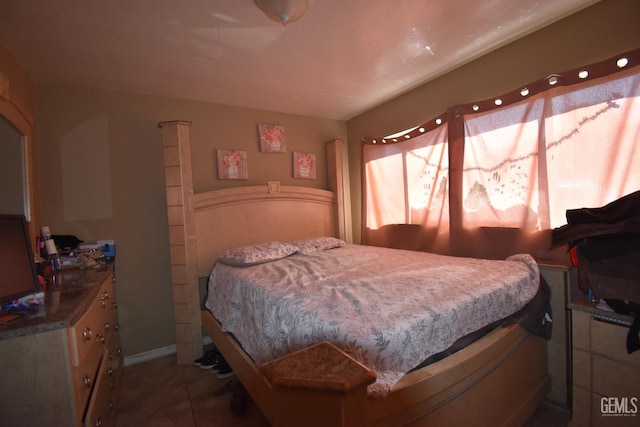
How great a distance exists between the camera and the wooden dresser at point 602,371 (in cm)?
137

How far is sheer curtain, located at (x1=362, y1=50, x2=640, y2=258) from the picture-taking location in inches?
65.9

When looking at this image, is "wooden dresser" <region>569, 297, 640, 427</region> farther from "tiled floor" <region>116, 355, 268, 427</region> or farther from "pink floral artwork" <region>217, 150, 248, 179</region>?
"pink floral artwork" <region>217, 150, 248, 179</region>

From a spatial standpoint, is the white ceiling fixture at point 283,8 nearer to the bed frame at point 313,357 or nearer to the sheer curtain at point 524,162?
the bed frame at point 313,357

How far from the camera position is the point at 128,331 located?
2562 mm

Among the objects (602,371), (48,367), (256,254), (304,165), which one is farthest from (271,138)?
(602,371)

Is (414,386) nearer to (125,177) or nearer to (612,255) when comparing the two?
(612,255)

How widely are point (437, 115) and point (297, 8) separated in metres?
1.73

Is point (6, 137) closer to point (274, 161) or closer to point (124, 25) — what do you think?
point (124, 25)

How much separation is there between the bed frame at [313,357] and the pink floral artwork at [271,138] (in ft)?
1.47

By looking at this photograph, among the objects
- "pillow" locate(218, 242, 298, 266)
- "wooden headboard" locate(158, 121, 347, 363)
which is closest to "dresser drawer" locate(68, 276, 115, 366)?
"wooden headboard" locate(158, 121, 347, 363)

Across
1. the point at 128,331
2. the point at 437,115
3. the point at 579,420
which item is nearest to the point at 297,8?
the point at 437,115

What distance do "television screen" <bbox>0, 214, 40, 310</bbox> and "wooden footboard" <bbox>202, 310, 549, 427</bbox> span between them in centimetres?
106

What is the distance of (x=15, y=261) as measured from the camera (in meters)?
1.17

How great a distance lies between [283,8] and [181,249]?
200 cm
